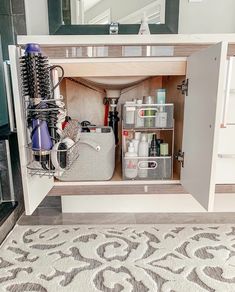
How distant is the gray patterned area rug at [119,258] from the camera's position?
0.79 meters

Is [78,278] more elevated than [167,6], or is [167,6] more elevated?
[167,6]

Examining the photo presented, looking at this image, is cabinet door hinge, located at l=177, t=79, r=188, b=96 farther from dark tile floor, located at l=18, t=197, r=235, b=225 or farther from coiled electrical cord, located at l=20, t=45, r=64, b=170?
dark tile floor, located at l=18, t=197, r=235, b=225

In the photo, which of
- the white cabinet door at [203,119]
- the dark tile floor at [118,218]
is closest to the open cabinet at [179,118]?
the white cabinet door at [203,119]

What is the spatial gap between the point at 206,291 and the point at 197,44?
91 centimetres

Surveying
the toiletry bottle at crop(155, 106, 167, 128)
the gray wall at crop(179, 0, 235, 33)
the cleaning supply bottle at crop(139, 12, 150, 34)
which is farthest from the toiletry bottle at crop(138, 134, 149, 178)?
the gray wall at crop(179, 0, 235, 33)

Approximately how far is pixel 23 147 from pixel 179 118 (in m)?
0.69

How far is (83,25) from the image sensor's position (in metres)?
1.26

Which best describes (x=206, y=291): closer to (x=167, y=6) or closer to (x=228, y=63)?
(x=228, y=63)

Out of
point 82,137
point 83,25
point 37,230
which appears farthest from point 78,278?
point 83,25

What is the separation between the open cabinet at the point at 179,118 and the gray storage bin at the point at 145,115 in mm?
59

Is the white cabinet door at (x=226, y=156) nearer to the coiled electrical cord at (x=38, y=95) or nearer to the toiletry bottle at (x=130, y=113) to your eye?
the toiletry bottle at (x=130, y=113)

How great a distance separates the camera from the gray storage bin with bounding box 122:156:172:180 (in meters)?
1.10

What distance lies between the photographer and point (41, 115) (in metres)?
0.76

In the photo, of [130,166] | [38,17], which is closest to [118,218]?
[130,166]
